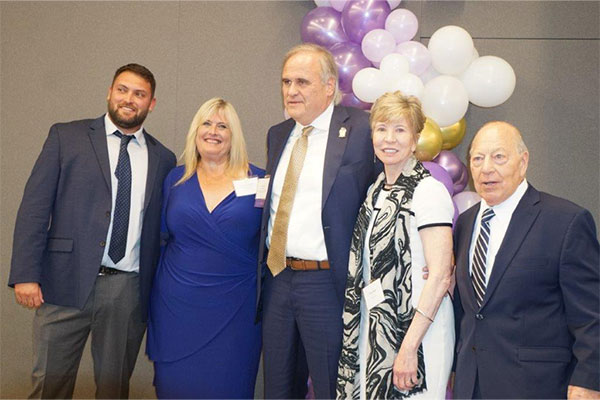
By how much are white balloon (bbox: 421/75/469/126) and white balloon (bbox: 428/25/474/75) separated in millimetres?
86

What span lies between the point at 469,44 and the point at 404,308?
5.70ft

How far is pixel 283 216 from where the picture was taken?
7.98 ft

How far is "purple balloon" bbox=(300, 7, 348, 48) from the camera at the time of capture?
3.43m

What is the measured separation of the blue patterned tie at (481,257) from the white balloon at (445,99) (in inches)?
45.3

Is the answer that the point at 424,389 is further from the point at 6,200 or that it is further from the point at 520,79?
the point at 6,200

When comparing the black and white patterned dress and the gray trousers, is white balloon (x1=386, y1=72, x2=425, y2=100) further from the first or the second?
the gray trousers

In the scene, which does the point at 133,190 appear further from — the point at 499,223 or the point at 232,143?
the point at 499,223

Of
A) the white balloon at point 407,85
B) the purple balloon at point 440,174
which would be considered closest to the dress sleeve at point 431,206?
the purple balloon at point 440,174

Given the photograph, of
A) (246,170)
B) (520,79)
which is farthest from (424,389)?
(520,79)

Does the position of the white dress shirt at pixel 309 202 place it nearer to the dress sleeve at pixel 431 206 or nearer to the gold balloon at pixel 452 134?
the dress sleeve at pixel 431 206

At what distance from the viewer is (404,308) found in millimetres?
2098

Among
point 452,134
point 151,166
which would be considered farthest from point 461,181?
point 151,166

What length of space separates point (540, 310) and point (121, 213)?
1.93m

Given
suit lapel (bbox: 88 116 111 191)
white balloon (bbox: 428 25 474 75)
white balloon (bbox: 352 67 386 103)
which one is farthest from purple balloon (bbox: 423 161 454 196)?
suit lapel (bbox: 88 116 111 191)
